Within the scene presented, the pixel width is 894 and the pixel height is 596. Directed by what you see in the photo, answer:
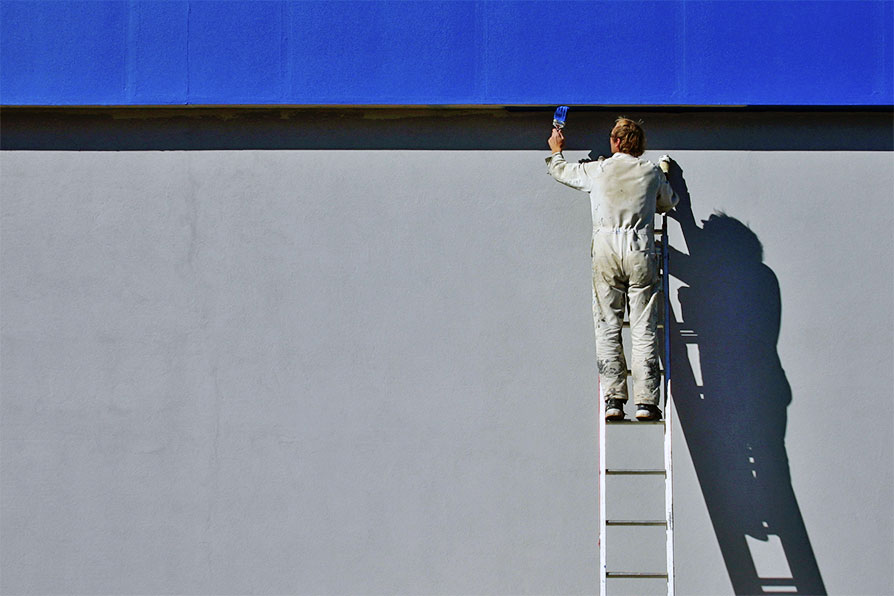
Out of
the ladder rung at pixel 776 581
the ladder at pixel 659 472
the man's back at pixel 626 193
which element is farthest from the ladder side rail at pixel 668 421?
the ladder rung at pixel 776 581

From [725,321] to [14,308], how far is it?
390 cm

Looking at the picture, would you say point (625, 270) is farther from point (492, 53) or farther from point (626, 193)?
point (492, 53)

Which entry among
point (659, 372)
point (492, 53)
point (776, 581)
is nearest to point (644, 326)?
point (659, 372)

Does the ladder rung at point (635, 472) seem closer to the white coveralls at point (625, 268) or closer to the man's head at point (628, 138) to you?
the white coveralls at point (625, 268)

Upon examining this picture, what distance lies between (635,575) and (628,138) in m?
2.19

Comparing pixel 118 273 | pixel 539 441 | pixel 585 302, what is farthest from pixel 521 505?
pixel 118 273

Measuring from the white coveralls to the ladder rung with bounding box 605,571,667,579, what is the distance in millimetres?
841

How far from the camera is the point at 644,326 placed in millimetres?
5004

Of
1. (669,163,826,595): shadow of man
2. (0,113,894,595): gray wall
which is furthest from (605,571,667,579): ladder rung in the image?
(669,163,826,595): shadow of man

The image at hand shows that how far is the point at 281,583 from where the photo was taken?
5352 mm

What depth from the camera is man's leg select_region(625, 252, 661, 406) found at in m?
4.96

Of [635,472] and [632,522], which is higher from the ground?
[635,472]

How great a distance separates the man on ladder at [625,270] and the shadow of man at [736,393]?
43 centimetres

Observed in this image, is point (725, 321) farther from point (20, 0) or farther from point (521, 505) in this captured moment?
point (20, 0)
